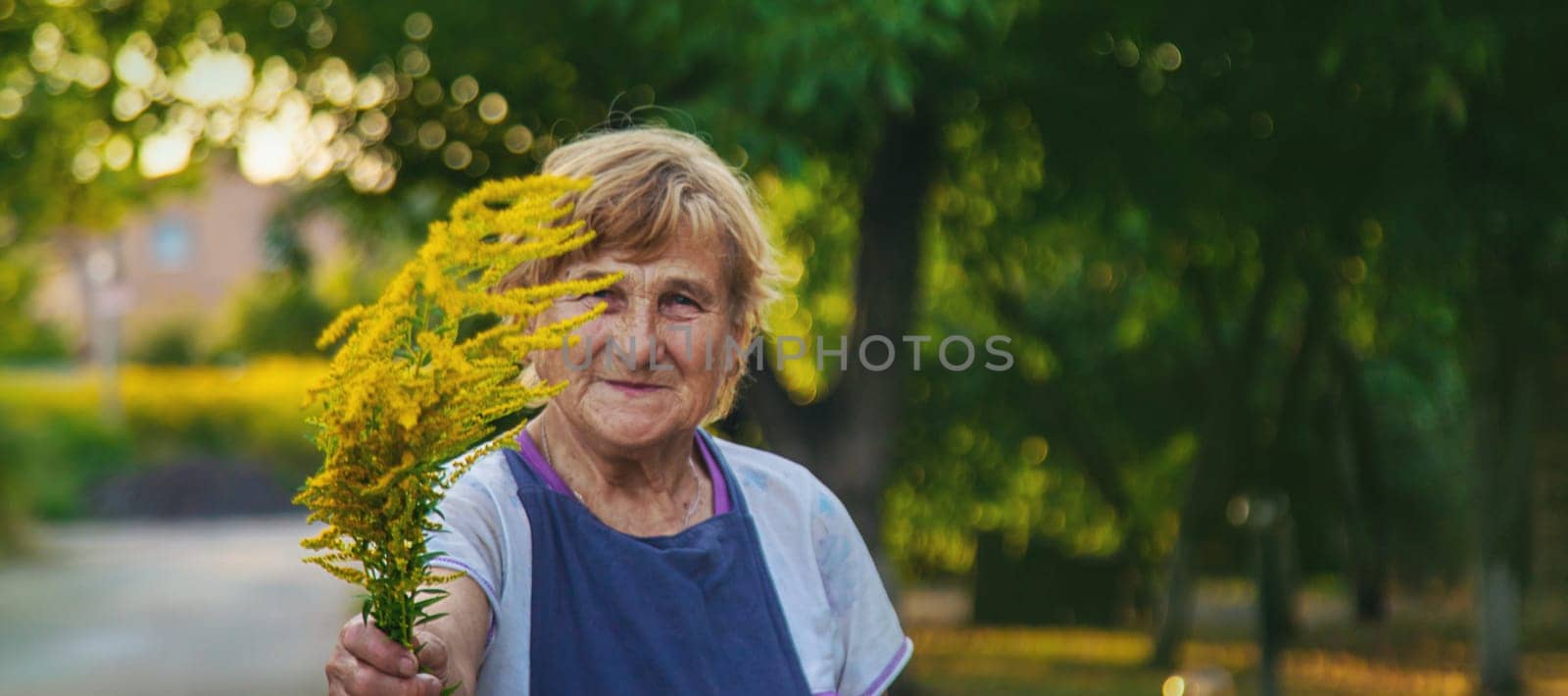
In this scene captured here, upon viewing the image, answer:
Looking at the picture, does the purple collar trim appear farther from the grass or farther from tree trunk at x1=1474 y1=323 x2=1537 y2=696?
tree trunk at x1=1474 y1=323 x2=1537 y2=696

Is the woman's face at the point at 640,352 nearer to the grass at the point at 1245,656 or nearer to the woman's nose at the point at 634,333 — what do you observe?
the woman's nose at the point at 634,333

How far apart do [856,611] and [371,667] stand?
807mm

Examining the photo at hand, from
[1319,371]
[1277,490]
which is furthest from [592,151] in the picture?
[1319,371]

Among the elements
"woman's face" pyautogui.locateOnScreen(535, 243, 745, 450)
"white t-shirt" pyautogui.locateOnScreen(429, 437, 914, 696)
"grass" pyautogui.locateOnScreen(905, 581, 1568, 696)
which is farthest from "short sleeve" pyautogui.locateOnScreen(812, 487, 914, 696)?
"grass" pyautogui.locateOnScreen(905, 581, 1568, 696)

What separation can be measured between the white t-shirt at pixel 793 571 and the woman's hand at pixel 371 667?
0.25 meters

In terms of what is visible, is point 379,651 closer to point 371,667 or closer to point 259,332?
point 371,667

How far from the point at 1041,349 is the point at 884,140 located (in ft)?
19.5

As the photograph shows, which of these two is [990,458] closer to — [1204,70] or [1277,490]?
[1277,490]

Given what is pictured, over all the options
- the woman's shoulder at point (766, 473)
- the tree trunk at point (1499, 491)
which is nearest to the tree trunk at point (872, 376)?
the tree trunk at point (1499, 491)

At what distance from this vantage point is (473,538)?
2.09 meters

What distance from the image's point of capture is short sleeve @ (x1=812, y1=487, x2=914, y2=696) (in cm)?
245

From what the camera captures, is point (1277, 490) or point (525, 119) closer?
point (525, 119)

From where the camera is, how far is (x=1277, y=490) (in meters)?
15.6

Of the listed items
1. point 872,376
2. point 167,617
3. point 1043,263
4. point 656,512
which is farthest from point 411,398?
point 167,617
